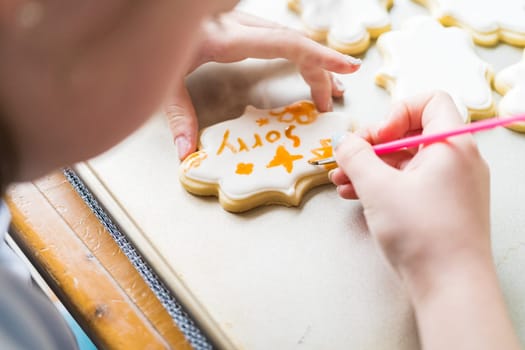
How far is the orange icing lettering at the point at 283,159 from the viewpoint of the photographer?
1.89 feet

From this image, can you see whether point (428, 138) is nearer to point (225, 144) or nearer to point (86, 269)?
point (225, 144)

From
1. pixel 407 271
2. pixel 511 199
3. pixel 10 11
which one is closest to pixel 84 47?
pixel 10 11

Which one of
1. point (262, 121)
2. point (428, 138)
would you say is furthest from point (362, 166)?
point (262, 121)

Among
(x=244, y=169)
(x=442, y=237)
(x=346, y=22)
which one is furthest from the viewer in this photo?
(x=346, y=22)

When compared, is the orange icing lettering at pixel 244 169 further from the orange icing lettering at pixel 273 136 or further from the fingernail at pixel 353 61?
the fingernail at pixel 353 61

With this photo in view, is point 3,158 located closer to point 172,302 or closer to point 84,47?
point 84,47

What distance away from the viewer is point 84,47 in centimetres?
27

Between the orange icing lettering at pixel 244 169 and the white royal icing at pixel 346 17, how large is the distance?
7.5 inches

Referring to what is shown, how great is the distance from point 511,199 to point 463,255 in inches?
5.6

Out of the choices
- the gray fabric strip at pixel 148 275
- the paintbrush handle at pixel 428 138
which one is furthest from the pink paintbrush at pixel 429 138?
the gray fabric strip at pixel 148 275

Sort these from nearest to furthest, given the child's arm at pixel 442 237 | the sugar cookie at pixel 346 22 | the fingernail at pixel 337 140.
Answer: the child's arm at pixel 442 237 < the fingernail at pixel 337 140 < the sugar cookie at pixel 346 22

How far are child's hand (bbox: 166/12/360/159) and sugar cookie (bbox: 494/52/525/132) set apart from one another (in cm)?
15

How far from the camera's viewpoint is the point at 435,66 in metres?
0.65

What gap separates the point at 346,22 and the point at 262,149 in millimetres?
193
